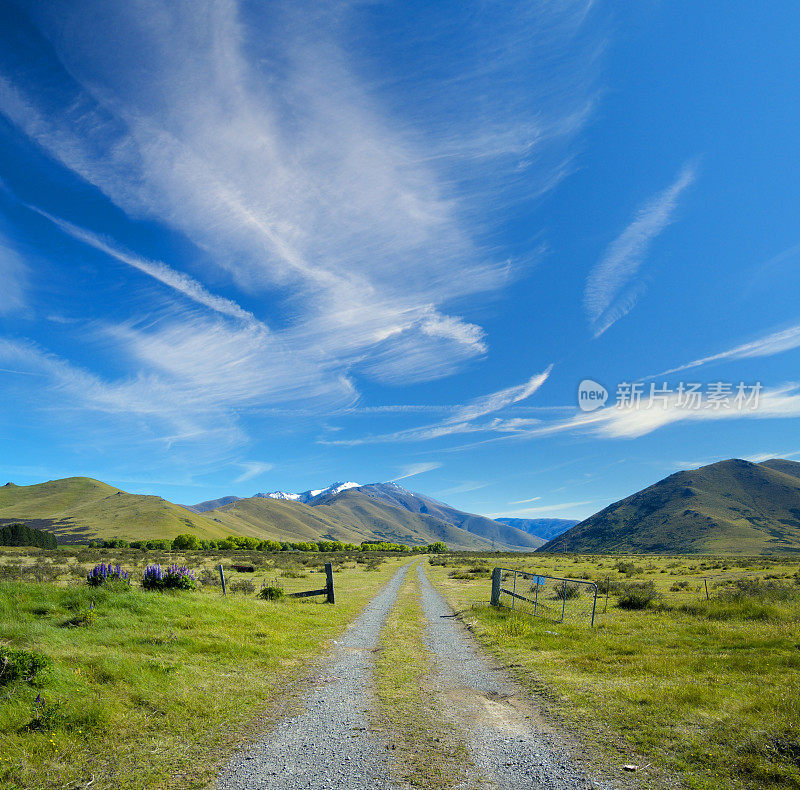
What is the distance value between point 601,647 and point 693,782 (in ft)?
27.2

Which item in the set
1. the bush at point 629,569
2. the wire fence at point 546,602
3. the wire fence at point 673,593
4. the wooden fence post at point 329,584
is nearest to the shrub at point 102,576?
the wooden fence post at point 329,584

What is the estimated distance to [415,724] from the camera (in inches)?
288

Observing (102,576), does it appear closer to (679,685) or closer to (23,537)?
(679,685)

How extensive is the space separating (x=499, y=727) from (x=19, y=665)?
8.35 meters

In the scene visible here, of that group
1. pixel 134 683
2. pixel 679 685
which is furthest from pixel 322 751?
pixel 679 685

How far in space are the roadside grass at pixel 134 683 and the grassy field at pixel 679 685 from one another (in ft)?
20.1

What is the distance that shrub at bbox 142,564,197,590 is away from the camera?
52.0 feet

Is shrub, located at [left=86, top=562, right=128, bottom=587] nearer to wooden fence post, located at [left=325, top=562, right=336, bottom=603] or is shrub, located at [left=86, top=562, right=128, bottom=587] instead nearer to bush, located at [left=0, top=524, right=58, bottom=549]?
wooden fence post, located at [left=325, top=562, right=336, bottom=603]

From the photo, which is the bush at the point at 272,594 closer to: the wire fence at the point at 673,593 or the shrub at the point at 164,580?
the shrub at the point at 164,580

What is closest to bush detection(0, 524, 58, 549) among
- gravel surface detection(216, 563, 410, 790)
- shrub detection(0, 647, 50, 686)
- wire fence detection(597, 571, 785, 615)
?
wire fence detection(597, 571, 785, 615)

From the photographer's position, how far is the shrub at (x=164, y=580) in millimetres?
15852

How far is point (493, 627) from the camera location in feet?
52.7

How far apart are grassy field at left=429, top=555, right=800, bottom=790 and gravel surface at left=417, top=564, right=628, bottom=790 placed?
0.62 m

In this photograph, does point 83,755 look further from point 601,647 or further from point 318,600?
point 318,600
